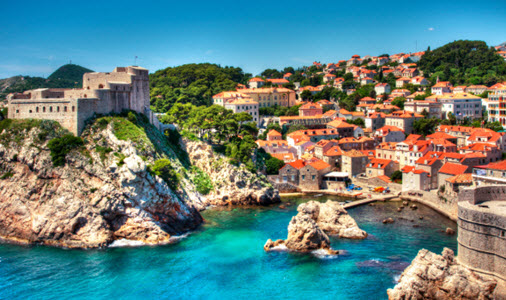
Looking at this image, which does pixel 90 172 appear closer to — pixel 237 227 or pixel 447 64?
pixel 237 227

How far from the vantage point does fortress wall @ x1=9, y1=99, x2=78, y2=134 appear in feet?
116

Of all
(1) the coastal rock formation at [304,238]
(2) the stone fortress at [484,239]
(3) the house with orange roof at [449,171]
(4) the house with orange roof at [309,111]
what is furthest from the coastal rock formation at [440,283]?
(4) the house with orange roof at [309,111]

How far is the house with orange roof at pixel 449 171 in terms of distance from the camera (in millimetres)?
40188

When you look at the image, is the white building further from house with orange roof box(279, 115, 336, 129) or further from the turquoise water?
the turquoise water

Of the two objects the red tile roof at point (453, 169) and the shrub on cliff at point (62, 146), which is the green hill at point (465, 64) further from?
the shrub on cliff at point (62, 146)

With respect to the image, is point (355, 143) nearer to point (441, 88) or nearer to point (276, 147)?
point (276, 147)

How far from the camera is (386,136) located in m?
56.8

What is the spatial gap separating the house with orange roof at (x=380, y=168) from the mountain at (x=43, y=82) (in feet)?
146

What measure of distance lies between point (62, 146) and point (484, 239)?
2653 cm

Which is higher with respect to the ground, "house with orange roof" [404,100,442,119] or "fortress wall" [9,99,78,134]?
"house with orange roof" [404,100,442,119]

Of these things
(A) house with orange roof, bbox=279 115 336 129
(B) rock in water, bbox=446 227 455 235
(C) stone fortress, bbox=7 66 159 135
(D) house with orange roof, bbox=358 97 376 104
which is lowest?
(B) rock in water, bbox=446 227 455 235

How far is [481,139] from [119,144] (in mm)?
36147

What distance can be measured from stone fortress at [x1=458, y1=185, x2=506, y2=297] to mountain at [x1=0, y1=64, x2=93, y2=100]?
58.8 meters

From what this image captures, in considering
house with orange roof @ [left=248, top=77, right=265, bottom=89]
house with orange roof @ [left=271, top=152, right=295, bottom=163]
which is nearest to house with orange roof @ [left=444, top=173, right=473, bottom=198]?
house with orange roof @ [left=271, top=152, right=295, bottom=163]
